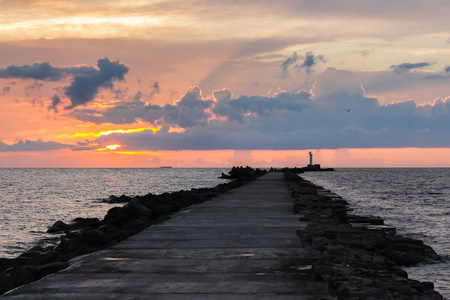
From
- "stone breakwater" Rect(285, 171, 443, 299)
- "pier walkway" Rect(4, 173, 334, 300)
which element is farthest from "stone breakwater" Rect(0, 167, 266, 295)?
"stone breakwater" Rect(285, 171, 443, 299)

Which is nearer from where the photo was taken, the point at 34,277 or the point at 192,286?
the point at 192,286

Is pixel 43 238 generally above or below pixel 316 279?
below

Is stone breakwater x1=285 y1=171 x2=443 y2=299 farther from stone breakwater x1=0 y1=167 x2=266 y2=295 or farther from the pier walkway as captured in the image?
stone breakwater x1=0 y1=167 x2=266 y2=295

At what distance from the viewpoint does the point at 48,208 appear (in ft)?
104

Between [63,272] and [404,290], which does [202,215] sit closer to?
[63,272]

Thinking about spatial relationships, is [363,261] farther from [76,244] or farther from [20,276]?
[76,244]

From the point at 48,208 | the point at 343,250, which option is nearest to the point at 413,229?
the point at 343,250

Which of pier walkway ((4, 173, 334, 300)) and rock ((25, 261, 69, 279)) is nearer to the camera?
pier walkway ((4, 173, 334, 300))

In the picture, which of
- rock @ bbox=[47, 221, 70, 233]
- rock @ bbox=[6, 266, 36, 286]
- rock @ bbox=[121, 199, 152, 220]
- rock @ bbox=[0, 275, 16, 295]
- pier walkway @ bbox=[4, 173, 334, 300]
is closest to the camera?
pier walkway @ bbox=[4, 173, 334, 300]

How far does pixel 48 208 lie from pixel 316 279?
28.4 metres

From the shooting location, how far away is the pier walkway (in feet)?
18.7

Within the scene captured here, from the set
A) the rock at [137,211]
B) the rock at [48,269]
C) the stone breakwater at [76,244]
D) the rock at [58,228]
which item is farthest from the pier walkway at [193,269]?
the rock at [58,228]

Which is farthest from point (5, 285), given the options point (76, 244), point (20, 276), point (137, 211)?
point (137, 211)

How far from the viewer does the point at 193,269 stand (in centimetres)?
693
